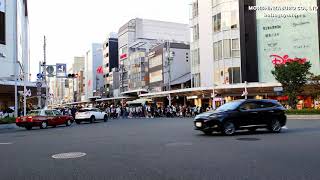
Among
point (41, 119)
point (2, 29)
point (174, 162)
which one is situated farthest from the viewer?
point (2, 29)

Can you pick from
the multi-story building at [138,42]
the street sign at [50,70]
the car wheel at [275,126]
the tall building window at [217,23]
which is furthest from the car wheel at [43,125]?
the multi-story building at [138,42]

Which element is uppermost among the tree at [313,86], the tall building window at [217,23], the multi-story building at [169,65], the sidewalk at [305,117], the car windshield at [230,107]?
the tall building window at [217,23]

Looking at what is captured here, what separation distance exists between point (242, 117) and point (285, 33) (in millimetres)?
35211

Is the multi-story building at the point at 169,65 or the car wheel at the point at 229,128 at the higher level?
the multi-story building at the point at 169,65

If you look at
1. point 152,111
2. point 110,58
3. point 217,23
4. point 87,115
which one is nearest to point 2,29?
point 87,115

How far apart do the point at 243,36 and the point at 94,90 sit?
90.7 m

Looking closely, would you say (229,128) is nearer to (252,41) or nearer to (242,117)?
(242,117)

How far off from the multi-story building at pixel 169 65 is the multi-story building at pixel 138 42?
770 cm

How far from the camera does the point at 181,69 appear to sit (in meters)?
71.2

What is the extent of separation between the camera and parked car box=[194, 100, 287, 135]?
51.5 feet

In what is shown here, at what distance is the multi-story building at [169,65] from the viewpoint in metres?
67.1

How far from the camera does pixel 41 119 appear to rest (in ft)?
89.0

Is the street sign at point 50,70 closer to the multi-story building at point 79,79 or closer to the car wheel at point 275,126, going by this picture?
the car wheel at point 275,126

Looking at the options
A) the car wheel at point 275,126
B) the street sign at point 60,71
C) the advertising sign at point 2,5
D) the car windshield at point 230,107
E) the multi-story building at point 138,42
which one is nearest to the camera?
the car windshield at point 230,107
